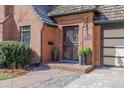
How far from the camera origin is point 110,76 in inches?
377

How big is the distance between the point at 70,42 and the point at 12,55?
384 cm

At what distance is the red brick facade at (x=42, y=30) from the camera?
1228cm

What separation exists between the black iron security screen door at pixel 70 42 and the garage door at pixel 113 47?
1.91 m

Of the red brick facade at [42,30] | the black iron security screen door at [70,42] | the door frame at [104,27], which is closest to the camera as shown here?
the door frame at [104,27]

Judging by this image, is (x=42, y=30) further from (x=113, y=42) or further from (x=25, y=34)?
(x=113, y=42)

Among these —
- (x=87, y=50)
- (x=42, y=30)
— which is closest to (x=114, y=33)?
(x=87, y=50)

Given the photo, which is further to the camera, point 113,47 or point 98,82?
point 113,47

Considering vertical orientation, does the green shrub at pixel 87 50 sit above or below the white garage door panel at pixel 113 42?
below

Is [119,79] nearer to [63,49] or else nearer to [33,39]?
[63,49]

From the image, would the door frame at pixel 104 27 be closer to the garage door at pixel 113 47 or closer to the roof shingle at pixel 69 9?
the garage door at pixel 113 47

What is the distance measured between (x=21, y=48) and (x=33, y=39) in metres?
1.61

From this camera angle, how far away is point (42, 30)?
12969 mm

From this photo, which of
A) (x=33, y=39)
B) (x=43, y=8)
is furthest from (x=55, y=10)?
(x=33, y=39)

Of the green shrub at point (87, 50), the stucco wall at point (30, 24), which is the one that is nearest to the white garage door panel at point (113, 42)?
the green shrub at point (87, 50)
